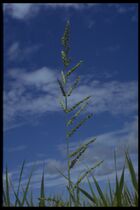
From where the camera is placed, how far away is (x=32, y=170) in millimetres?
2922

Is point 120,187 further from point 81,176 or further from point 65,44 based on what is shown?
point 65,44

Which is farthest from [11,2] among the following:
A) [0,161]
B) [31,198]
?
[31,198]

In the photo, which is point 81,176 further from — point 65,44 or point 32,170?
point 65,44

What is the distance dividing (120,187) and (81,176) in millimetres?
592

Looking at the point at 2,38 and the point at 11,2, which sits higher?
the point at 11,2

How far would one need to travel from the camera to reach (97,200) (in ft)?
8.86

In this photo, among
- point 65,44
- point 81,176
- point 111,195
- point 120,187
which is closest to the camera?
point 120,187

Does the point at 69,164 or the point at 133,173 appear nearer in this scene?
the point at 133,173

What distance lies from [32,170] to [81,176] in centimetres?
43

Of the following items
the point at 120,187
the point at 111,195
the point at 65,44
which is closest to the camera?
the point at 120,187

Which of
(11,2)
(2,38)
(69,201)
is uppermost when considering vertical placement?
(11,2)

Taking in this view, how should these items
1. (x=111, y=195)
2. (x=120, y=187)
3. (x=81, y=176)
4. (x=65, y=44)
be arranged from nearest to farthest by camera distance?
(x=120, y=187) → (x=111, y=195) → (x=81, y=176) → (x=65, y=44)

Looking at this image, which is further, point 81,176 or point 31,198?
point 81,176

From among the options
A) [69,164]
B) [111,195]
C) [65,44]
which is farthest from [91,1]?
[111,195]
